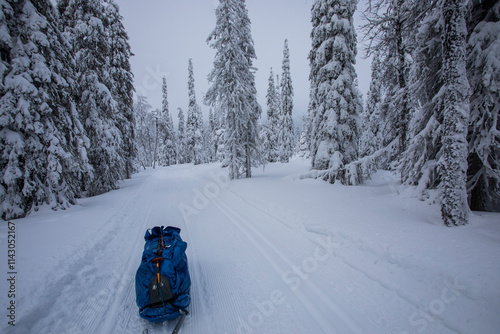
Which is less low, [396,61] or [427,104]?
[396,61]

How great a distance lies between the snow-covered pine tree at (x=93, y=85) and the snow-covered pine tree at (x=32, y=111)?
16.2 ft

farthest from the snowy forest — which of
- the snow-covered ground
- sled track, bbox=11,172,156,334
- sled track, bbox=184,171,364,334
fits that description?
sled track, bbox=11,172,156,334

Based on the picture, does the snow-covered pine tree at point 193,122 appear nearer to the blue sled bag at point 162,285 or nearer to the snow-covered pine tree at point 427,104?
the snow-covered pine tree at point 427,104

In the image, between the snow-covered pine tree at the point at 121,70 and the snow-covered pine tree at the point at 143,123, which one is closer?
the snow-covered pine tree at the point at 121,70

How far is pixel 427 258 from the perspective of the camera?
11.9ft

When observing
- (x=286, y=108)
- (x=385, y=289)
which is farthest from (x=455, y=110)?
(x=286, y=108)

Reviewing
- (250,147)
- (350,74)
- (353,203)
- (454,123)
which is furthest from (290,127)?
(454,123)

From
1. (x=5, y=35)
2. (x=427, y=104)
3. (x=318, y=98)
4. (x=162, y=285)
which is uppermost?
(x=5, y=35)

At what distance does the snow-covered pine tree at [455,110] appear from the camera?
4.59 meters

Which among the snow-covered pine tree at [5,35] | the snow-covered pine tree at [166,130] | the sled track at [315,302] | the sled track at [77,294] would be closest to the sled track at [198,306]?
the sled track at [77,294]

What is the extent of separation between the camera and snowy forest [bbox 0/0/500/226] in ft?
16.5

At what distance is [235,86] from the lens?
50.2ft

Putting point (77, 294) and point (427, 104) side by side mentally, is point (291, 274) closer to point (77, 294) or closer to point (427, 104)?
point (77, 294)

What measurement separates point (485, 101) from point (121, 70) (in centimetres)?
2261
